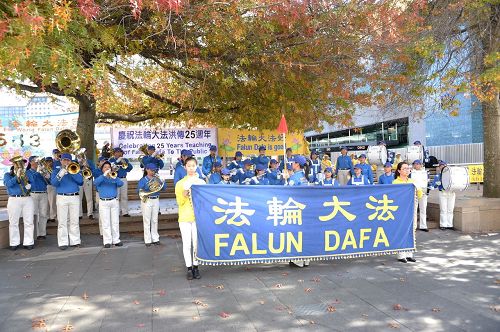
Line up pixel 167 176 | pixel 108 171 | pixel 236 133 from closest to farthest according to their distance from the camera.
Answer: pixel 108 171 < pixel 236 133 < pixel 167 176

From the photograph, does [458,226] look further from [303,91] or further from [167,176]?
[167,176]

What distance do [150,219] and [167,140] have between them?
4.00m

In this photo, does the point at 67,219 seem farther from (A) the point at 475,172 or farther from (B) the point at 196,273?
(A) the point at 475,172

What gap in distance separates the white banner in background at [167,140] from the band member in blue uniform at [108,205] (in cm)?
345

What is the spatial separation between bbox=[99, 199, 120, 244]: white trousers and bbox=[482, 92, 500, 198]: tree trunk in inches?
385

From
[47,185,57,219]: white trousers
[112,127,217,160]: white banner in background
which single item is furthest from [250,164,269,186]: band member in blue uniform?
[47,185,57,219]: white trousers

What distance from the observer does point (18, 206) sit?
880 centimetres

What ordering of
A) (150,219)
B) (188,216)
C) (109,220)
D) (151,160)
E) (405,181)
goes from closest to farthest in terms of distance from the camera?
(188,216)
(405,181)
(109,220)
(150,219)
(151,160)

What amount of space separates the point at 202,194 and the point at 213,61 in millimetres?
3677

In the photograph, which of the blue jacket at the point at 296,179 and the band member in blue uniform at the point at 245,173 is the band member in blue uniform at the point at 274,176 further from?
the blue jacket at the point at 296,179

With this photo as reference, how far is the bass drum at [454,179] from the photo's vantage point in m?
10.2

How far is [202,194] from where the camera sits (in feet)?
20.9

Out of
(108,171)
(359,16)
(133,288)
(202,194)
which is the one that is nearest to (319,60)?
(359,16)

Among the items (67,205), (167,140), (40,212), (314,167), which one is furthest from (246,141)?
(40,212)
